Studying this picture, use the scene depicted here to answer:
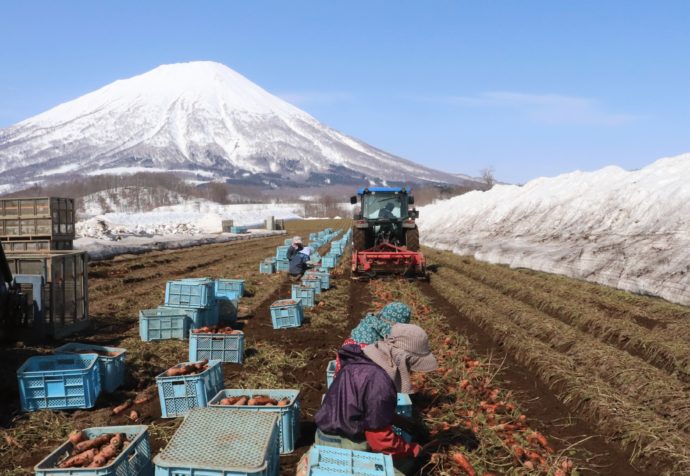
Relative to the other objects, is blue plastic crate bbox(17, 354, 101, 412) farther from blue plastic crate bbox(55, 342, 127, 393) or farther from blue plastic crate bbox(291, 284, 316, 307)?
blue plastic crate bbox(291, 284, 316, 307)

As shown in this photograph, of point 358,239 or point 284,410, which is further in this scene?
point 358,239

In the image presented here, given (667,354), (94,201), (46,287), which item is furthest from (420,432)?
(94,201)

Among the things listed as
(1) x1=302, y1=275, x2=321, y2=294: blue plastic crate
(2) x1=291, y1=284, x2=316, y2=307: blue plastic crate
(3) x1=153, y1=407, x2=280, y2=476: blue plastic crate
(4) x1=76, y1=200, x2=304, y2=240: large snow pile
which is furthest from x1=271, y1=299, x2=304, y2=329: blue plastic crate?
(4) x1=76, y1=200, x2=304, y2=240: large snow pile

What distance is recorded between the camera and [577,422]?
6461 millimetres

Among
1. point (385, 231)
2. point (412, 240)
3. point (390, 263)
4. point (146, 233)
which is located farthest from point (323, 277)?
point (146, 233)

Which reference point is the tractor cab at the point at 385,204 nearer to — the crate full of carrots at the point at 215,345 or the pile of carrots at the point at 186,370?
the crate full of carrots at the point at 215,345

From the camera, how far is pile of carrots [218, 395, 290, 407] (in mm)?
5375

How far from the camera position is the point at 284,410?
524 cm

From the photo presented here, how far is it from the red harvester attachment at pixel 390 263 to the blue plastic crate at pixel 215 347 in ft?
28.8

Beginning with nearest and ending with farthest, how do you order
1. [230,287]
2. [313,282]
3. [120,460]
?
[120,460] → [230,287] → [313,282]

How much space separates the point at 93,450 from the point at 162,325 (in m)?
5.41

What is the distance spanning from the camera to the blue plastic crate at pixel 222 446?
3.64 meters

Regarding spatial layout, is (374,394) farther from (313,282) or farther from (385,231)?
(385,231)

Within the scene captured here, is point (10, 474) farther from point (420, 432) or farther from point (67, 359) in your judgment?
point (420, 432)
